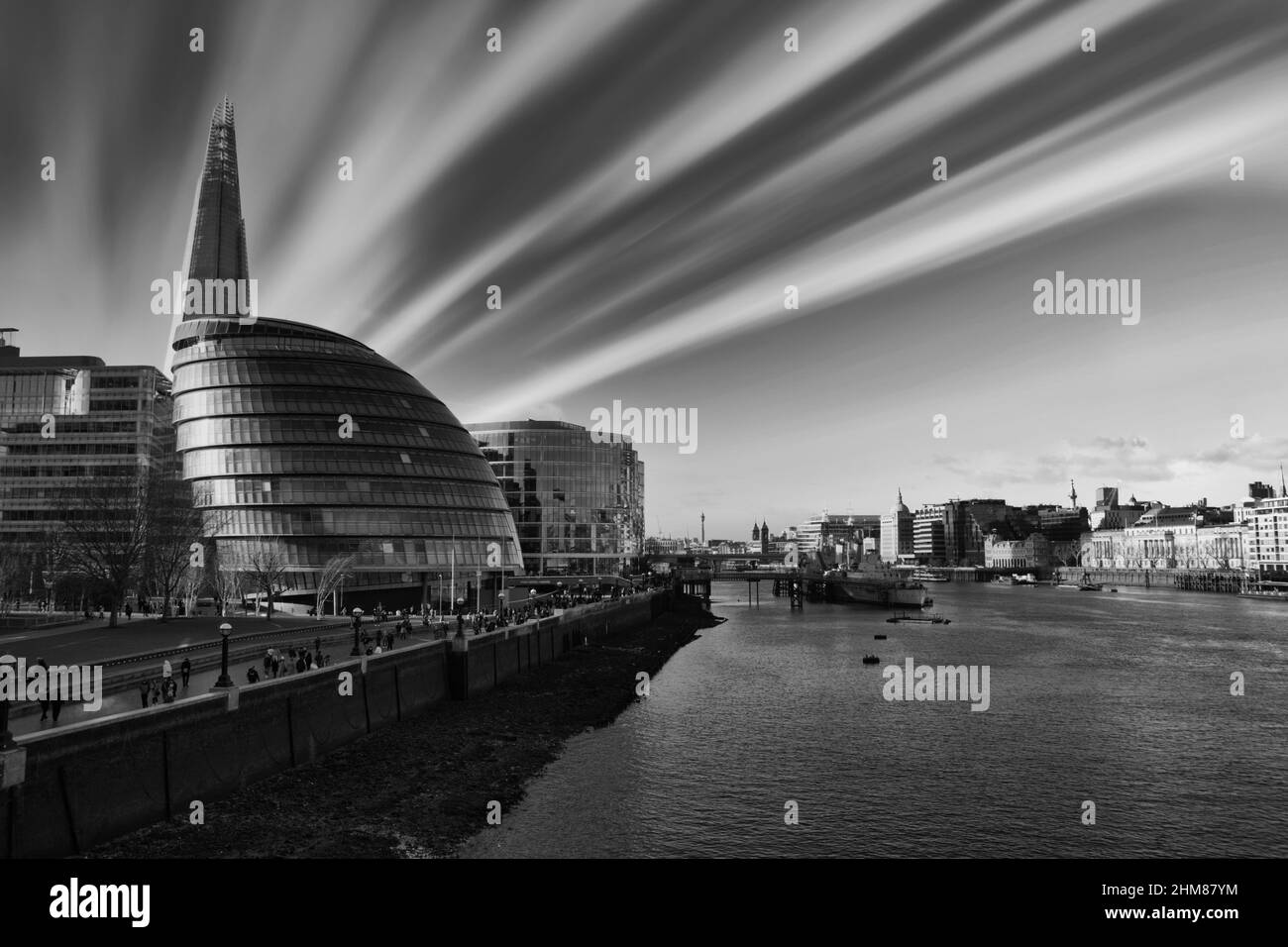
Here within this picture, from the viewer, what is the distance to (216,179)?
14138 cm

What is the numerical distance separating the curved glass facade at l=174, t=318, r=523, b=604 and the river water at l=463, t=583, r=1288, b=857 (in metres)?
36.5

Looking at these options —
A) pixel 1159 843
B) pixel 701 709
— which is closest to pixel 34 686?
pixel 701 709

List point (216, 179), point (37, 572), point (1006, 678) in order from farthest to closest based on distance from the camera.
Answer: point (216, 179) < point (37, 572) < point (1006, 678)

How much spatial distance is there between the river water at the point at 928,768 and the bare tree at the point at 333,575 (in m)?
→ 29.9

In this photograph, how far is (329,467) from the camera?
9406cm

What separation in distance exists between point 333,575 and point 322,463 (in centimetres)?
1893

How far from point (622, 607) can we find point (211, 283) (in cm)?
7973

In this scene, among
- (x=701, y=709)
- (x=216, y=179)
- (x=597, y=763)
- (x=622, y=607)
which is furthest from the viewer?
(x=216, y=179)

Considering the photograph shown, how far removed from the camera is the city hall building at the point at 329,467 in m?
91.4

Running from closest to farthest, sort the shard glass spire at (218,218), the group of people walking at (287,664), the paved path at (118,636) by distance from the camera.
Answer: the group of people walking at (287,664) → the paved path at (118,636) → the shard glass spire at (218,218)

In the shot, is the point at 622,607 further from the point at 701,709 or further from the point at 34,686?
the point at 34,686

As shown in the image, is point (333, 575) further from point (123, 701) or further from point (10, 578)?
point (123, 701)

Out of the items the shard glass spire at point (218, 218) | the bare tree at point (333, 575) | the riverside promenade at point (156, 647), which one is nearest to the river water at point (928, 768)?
the riverside promenade at point (156, 647)

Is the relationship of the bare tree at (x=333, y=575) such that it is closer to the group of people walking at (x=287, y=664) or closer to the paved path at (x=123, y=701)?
the paved path at (x=123, y=701)
